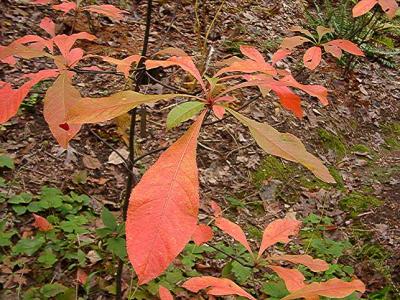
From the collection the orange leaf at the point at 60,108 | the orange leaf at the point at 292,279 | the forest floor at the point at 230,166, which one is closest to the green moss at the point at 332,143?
the forest floor at the point at 230,166

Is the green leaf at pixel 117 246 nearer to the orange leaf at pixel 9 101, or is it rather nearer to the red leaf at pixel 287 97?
the orange leaf at pixel 9 101

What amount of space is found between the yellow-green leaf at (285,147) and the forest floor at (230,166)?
3.38 feet

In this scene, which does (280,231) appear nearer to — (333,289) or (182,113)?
(333,289)

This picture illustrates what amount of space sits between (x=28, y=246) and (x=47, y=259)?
0.29 ft

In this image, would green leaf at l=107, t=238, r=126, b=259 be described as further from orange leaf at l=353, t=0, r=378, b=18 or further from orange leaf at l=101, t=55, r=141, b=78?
orange leaf at l=353, t=0, r=378, b=18

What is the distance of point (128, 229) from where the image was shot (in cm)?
63

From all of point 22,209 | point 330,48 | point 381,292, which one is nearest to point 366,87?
point 381,292

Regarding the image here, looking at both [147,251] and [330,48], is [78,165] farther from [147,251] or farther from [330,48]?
[147,251]

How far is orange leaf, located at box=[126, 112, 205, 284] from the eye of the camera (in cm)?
61

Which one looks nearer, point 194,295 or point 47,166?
point 194,295

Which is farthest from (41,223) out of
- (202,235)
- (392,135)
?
(392,135)

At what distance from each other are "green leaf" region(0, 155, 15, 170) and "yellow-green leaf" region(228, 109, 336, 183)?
61.7 inches

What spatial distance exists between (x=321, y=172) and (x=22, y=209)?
151 centimetres

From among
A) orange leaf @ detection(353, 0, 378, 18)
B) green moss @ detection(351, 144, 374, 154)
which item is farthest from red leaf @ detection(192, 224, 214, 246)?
green moss @ detection(351, 144, 374, 154)
